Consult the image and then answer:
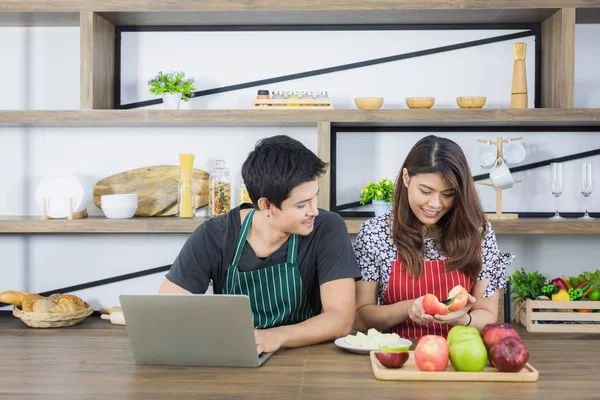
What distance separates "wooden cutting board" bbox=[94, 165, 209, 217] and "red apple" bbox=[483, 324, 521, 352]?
1930mm

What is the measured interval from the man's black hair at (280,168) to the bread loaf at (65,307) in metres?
1.44

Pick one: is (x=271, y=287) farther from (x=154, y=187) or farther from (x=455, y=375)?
(x=154, y=187)

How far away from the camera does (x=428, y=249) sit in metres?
2.47

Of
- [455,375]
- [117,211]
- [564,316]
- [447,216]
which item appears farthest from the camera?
[117,211]

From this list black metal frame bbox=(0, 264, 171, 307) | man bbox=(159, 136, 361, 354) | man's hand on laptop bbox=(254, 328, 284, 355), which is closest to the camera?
man's hand on laptop bbox=(254, 328, 284, 355)

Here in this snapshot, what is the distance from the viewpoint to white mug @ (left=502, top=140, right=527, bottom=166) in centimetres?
323

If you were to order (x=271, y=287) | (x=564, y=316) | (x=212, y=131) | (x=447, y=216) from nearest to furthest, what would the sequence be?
1. (x=271, y=287)
2. (x=447, y=216)
3. (x=564, y=316)
4. (x=212, y=131)

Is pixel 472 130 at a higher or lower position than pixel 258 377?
higher

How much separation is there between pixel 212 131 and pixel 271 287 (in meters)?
1.37

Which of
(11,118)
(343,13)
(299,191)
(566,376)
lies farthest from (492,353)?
(11,118)

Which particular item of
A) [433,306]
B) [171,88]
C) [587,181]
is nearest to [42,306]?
[171,88]

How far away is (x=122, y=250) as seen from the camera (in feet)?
11.5

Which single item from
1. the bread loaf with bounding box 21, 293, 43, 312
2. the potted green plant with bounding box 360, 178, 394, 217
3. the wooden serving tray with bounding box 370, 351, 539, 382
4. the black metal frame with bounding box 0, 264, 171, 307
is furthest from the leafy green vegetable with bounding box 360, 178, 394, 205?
the wooden serving tray with bounding box 370, 351, 539, 382

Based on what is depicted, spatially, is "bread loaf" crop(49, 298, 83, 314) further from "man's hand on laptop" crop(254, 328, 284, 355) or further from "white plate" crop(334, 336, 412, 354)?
"white plate" crop(334, 336, 412, 354)
